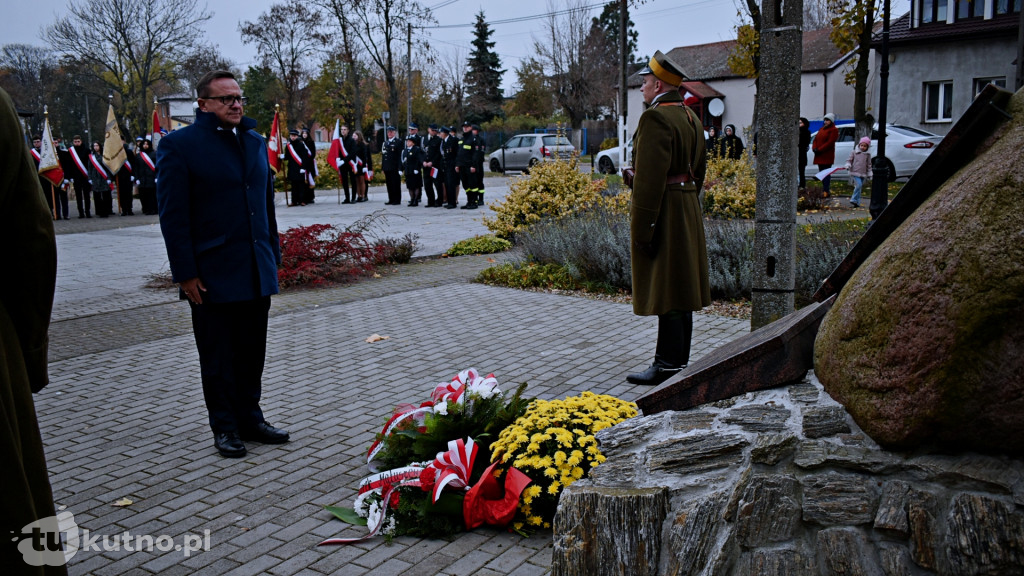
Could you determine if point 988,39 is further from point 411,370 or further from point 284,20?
point 284,20

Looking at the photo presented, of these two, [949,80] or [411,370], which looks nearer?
[411,370]

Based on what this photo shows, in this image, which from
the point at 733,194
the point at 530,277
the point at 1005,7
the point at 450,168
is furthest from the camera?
the point at 1005,7

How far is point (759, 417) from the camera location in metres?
2.73

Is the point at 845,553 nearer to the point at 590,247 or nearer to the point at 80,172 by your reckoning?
the point at 590,247

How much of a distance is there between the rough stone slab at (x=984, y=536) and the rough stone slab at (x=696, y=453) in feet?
2.02

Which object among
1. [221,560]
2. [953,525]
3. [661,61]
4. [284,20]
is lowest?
[221,560]

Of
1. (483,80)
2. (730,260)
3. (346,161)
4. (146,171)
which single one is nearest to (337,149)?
(346,161)

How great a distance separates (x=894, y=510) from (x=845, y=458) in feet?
0.62

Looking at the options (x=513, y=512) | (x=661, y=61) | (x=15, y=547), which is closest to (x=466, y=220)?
(x=661, y=61)

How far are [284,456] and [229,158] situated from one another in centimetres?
175

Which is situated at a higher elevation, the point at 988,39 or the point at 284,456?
the point at 988,39

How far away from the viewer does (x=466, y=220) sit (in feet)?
Result: 62.6

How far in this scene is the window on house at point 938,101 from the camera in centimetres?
3212

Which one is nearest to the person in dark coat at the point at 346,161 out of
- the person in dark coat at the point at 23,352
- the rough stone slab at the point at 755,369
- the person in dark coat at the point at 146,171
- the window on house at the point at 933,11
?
the person in dark coat at the point at 146,171
